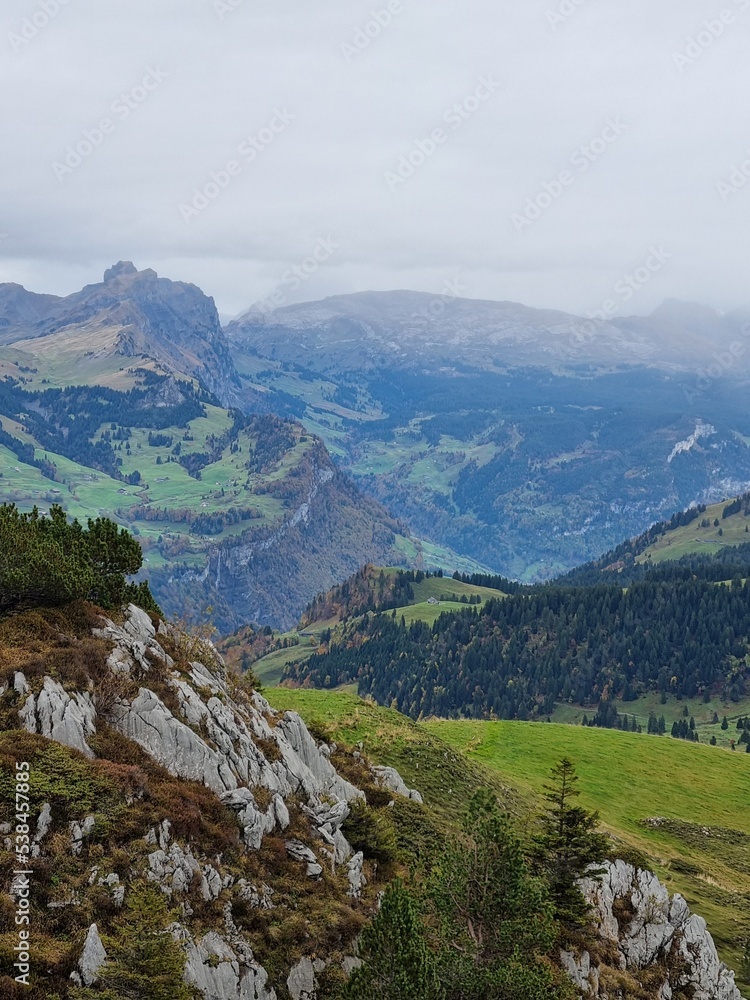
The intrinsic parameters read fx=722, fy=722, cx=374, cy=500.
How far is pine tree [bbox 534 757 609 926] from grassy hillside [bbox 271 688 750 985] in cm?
693

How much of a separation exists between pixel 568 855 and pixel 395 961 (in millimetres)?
15465

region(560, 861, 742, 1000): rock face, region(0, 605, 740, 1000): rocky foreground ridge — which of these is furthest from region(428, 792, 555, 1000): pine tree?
region(560, 861, 742, 1000): rock face

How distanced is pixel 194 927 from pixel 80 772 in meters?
6.77

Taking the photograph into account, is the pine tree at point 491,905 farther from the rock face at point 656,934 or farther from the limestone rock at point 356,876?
the rock face at point 656,934

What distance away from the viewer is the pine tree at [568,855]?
35.2m

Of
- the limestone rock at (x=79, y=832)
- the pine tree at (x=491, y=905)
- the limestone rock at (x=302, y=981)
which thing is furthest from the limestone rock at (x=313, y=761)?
the limestone rock at (x=79, y=832)

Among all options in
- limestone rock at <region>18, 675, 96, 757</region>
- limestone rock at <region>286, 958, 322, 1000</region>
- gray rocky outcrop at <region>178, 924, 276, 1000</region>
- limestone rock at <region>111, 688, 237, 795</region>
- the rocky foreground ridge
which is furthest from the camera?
limestone rock at <region>111, 688, 237, 795</region>

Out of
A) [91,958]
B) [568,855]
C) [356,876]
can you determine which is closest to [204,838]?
[91,958]

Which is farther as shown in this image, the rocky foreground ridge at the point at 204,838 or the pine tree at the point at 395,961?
the rocky foreground ridge at the point at 204,838

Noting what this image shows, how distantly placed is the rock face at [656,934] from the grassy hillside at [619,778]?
3.36 metres

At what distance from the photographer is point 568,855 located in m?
36.2

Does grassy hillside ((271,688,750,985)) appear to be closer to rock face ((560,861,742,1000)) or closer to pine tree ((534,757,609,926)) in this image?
rock face ((560,861,742,1000))

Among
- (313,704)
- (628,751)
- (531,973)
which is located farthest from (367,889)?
(628,751)

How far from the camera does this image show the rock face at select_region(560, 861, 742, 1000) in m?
37.8
